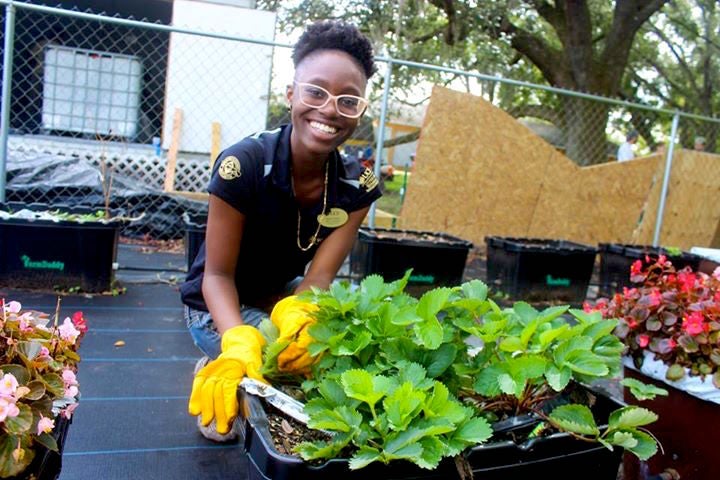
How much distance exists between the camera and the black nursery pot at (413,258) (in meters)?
3.98

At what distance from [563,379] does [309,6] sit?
872cm

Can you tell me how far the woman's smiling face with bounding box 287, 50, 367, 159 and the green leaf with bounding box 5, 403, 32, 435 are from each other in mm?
1101

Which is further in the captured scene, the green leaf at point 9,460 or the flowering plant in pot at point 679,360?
the flowering plant in pot at point 679,360

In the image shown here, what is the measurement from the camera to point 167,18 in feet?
26.3

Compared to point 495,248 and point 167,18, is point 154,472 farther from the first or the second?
point 167,18

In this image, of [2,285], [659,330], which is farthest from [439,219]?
[659,330]

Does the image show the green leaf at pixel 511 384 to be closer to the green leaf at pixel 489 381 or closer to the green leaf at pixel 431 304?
the green leaf at pixel 489 381

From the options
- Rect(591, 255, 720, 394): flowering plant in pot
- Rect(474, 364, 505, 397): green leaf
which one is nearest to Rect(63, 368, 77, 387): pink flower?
Rect(474, 364, 505, 397): green leaf

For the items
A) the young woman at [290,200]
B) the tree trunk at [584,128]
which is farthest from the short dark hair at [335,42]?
the tree trunk at [584,128]

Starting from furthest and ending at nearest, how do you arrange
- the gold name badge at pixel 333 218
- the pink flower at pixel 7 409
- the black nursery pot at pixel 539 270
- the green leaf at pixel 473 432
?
the black nursery pot at pixel 539 270 → the gold name badge at pixel 333 218 → the green leaf at pixel 473 432 → the pink flower at pixel 7 409

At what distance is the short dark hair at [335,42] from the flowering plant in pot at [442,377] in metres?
0.84

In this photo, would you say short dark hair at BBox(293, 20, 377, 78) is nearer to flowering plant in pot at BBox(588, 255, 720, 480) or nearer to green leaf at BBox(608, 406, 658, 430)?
flowering plant in pot at BBox(588, 255, 720, 480)

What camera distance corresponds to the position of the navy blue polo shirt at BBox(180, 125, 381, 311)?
1.83 metres

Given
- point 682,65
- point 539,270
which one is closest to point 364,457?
point 539,270
